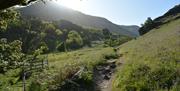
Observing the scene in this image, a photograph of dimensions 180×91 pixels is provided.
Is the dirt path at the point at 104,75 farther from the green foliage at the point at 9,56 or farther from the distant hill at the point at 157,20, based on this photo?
the distant hill at the point at 157,20

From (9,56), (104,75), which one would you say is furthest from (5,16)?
(104,75)

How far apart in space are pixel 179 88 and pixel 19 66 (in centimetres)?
974

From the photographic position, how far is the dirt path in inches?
1109

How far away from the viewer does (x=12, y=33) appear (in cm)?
14575

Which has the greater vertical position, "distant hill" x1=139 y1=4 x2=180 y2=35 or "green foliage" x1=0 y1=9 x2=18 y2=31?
"distant hill" x1=139 y1=4 x2=180 y2=35

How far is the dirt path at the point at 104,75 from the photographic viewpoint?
28159 mm

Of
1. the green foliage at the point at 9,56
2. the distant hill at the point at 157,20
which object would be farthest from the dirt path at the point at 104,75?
the distant hill at the point at 157,20

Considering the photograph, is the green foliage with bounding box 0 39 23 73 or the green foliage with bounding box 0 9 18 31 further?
the green foliage with bounding box 0 39 23 73

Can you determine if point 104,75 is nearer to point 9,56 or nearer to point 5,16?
point 9,56

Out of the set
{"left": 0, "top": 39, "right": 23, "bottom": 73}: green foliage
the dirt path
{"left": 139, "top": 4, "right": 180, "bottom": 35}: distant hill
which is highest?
{"left": 139, "top": 4, "right": 180, "bottom": 35}: distant hill

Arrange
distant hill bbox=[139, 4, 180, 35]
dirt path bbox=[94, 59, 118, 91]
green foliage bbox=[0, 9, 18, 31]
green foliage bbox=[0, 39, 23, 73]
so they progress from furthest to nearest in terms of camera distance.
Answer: distant hill bbox=[139, 4, 180, 35], dirt path bbox=[94, 59, 118, 91], green foliage bbox=[0, 39, 23, 73], green foliage bbox=[0, 9, 18, 31]

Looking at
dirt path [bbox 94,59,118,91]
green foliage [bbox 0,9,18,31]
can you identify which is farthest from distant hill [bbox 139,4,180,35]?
green foliage [bbox 0,9,18,31]

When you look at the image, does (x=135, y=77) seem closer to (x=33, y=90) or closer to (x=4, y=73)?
(x=33, y=90)

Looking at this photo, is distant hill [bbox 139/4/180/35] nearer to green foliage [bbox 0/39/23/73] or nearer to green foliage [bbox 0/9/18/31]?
green foliage [bbox 0/39/23/73]
